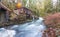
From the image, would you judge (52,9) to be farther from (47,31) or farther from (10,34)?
(10,34)

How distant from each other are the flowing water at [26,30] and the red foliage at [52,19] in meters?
0.07

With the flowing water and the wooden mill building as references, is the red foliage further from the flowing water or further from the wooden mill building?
the wooden mill building

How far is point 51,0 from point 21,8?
43cm

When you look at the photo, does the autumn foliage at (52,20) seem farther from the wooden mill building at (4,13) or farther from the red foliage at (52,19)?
the wooden mill building at (4,13)

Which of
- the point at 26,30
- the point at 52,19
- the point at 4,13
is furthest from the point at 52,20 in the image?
the point at 4,13

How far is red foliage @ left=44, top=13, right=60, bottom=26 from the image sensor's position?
2801mm

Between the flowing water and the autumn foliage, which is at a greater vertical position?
the autumn foliage

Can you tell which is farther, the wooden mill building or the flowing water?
the wooden mill building

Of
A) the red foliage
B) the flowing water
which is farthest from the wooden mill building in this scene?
the red foliage

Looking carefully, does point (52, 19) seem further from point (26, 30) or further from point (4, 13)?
point (4, 13)

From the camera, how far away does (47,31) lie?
2.70 metres

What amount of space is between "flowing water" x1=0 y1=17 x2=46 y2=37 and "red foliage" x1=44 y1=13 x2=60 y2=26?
7 cm

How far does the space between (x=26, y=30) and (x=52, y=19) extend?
1.23 feet

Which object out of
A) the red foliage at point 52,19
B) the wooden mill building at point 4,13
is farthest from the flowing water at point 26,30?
the wooden mill building at point 4,13
